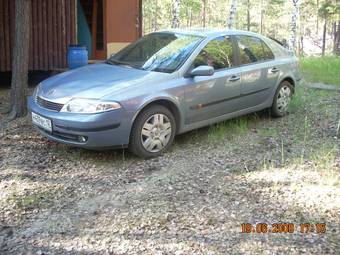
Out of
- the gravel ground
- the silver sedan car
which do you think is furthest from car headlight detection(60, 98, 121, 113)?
the gravel ground

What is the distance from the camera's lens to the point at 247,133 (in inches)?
275

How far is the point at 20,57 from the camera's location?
7.50 m

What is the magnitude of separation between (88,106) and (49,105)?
61 cm

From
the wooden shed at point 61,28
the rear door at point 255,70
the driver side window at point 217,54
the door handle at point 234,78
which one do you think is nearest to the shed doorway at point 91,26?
the wooden shed at point 61,28

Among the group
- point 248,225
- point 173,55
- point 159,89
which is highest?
point 173,55

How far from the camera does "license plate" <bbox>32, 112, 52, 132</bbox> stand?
5511 mm

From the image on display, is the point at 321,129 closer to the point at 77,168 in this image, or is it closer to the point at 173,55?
the point at 173,55

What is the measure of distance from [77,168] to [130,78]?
1279 mm

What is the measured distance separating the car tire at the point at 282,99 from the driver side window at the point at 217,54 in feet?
4.38

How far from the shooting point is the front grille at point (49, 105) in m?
5.47

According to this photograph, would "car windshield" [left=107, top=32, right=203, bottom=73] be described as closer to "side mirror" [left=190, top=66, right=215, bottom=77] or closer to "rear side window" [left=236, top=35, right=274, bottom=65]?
"side mirror" [left=190, top=66, right=215, bottom=77]

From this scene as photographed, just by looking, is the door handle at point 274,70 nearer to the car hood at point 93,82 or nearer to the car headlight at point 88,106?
the car hood at point 93,82

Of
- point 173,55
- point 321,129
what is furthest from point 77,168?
point 321,129

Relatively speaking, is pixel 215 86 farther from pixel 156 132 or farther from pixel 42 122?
pixel 42 122
